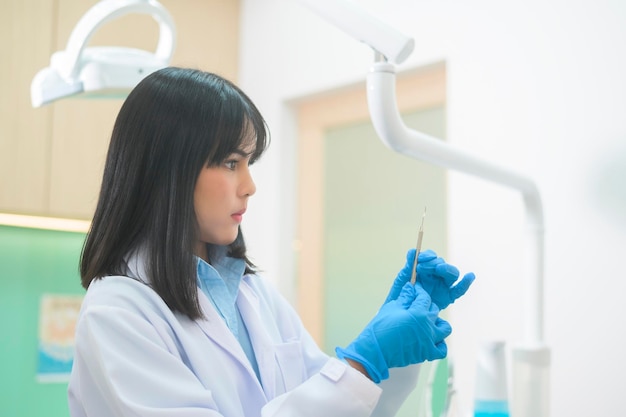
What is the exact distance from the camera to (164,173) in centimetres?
117

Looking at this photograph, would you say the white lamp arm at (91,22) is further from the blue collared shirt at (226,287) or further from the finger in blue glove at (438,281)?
the finger in blue glove at (438,281)

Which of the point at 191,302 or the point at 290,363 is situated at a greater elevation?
the point at 191,302

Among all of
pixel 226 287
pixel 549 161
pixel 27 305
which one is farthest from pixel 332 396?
pixel 27 305

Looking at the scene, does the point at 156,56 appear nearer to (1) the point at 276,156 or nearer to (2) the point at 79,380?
(2) the point at 79,380

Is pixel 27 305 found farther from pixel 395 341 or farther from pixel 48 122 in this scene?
pixel 395 341

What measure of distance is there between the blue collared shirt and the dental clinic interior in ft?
1.30

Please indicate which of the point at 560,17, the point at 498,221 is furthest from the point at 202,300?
the point at 560,17

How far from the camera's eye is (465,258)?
2459mm

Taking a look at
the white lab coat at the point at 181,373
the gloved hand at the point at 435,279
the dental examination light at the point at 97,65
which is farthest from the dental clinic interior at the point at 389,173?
the white lab coat at the point at 181,373

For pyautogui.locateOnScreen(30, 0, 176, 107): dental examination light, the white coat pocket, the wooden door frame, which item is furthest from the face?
the wooden door frame

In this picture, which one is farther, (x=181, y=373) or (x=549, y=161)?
(x=549, y=161)

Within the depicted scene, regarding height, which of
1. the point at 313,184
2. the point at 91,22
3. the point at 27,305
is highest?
the point at 91,22

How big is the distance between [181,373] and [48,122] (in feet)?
6.12

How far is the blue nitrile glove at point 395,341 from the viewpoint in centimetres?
107
